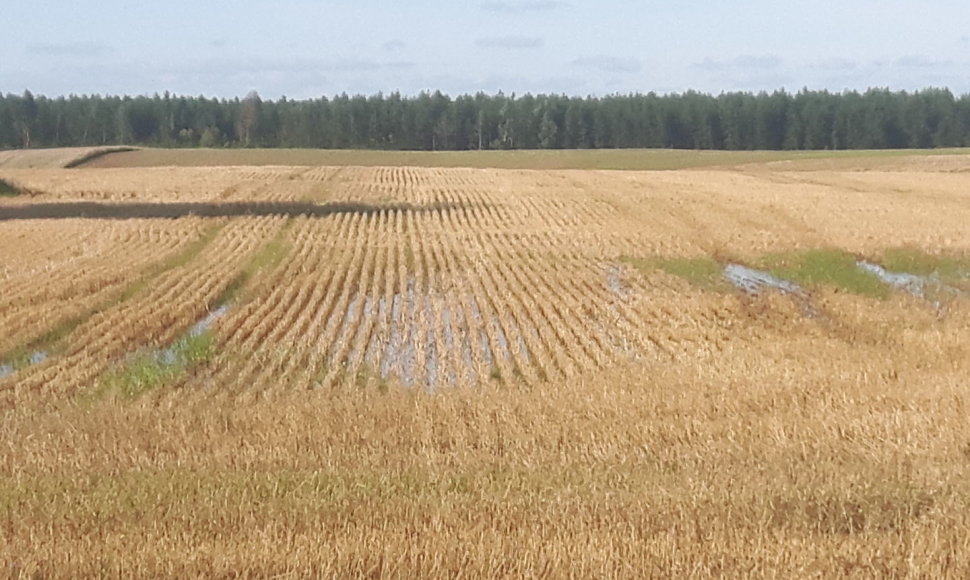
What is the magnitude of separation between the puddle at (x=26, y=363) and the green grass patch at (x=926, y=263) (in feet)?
62.3

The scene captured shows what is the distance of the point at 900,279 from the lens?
83.0ft

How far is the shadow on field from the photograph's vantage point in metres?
38.1

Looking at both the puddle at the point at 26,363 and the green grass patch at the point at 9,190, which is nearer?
the puddle at the point at 26,363

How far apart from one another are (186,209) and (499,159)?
2271 inches

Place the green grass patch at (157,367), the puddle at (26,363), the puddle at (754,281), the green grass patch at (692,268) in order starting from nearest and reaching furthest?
the green grass patch at (157,367) < the puddle at (26,363) < the puddle at (754,281) < the green grass patch at (692,268)

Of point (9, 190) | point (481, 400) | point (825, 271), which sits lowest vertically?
point (825, 271)

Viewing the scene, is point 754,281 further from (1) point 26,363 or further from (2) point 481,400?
(1) point 26,363

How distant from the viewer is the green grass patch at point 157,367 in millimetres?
13773

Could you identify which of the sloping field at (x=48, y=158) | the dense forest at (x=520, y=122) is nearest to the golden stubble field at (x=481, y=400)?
the sloping field at (x=48, y=158)

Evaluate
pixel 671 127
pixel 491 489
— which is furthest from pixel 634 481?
pixel 671 127

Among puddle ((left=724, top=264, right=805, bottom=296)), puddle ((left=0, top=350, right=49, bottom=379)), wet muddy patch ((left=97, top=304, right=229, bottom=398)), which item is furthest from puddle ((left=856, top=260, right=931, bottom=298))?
puddle ((left=0, top=350, right=49, bottom=379))

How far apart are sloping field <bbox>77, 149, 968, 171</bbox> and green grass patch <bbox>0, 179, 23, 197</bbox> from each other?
3530 cm

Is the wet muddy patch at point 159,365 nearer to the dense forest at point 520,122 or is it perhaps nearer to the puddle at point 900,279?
the puddle at point 900,279

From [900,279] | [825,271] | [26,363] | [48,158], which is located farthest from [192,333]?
[48,158]
